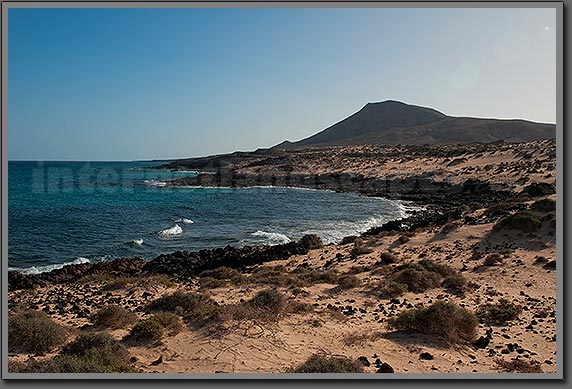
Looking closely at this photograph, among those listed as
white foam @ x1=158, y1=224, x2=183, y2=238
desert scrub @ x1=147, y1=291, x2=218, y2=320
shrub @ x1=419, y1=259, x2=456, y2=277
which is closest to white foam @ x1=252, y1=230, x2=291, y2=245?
white foam @ x1=158, y1=224, x2=183, y2=238

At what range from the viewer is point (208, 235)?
29.7 metres

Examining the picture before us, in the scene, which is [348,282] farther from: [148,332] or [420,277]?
[148,332]

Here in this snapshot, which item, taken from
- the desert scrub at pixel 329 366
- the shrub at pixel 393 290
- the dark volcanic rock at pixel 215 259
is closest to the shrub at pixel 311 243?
the dark volcanic rock at pixel 215 259

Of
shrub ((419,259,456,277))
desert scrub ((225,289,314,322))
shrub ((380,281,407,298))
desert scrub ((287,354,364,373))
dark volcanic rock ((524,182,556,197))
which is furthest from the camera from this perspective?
dark volcanic rock ((524,182,556,197))

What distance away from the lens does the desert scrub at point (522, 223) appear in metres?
19.8

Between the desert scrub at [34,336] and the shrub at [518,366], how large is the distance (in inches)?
356

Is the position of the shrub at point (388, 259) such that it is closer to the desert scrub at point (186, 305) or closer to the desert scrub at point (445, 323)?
the desert scrub at point (445, 323)

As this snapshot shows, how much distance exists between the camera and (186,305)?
1089cm

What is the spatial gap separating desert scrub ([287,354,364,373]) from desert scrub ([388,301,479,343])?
2630 millimetres

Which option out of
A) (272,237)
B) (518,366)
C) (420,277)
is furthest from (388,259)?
(272,237)

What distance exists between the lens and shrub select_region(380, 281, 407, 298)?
12930mm

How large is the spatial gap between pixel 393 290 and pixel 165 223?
25520mm

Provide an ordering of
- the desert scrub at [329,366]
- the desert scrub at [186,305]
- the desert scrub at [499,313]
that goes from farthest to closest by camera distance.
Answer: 1. the desert scrub at [499,313]
2. the desert scrub at [186,305]
3. the desert scrub at [329,366]

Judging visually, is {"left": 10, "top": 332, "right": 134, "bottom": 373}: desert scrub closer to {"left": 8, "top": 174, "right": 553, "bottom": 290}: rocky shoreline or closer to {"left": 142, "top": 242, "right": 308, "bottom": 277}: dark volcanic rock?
{"left": 8, "top": 174, "right": 553, "bottom": 290}: rocky shoreline
